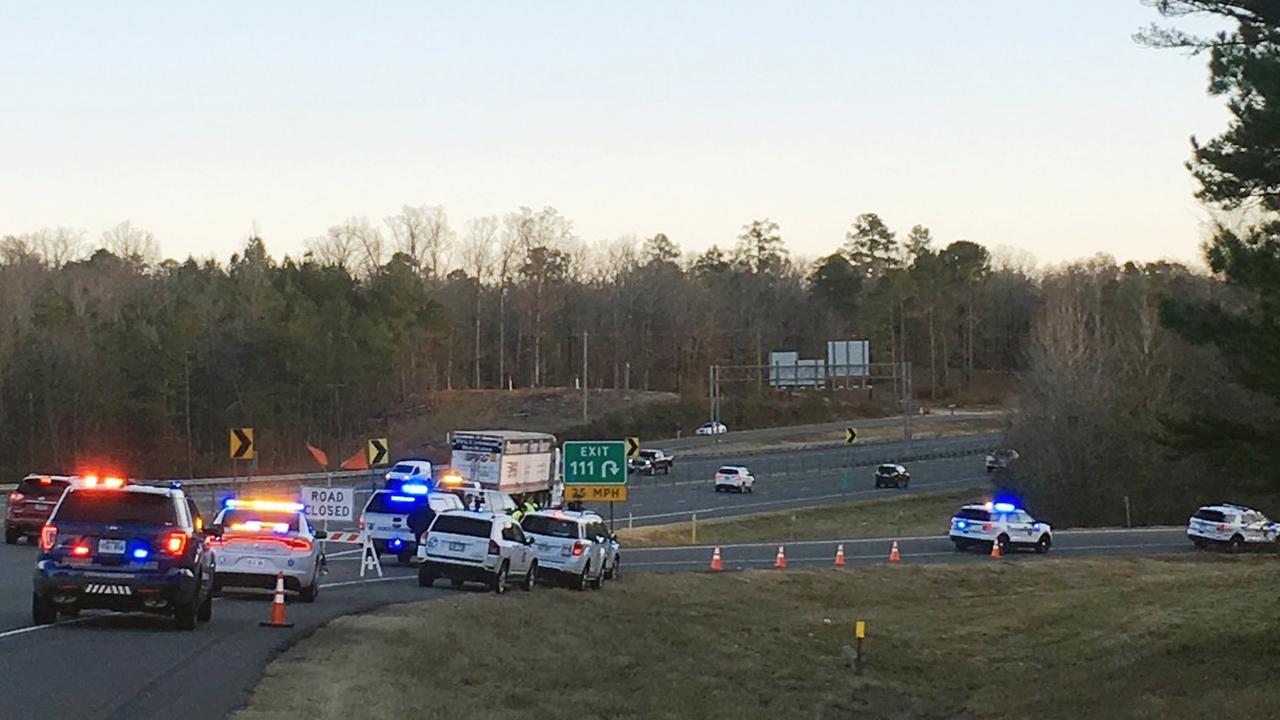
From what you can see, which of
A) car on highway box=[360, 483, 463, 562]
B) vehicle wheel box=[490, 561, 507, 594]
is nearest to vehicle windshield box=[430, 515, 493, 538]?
vehicle wheel box=[490, 561, 507, 594]

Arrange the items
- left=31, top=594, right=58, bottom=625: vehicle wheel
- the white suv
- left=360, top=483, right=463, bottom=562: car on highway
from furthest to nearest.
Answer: left=360, top=483, right=463, bottom=562: car on highway
the white suv
left=31, top=594, right=58, bottom=625: vehicle wheel

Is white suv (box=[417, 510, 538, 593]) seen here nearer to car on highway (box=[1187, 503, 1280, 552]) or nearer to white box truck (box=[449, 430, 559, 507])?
white box truck (box=[449, 430, 559, 507])

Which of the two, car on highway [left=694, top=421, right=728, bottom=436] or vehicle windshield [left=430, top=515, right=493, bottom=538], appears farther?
car on highway [left=694, top=421, right=728, bottom=436]

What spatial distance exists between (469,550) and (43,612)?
40.6 feet

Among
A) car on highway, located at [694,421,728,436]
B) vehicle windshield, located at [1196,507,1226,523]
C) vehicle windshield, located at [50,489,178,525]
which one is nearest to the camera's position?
vehicle windshield, located at [50,489,178,525]

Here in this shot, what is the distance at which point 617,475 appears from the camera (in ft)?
148

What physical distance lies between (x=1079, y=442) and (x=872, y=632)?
45.7m

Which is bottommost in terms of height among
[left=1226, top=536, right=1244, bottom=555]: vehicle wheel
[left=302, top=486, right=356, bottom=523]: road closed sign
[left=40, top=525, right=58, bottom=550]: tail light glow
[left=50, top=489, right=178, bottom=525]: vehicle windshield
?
[left=1226, top=536, right=1244, bottom=555]: vehicle wheel

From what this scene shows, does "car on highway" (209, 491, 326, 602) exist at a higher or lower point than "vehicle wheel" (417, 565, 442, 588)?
higher

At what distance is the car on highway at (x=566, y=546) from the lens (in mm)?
34438

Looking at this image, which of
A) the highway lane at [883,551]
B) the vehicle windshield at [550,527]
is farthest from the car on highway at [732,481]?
the vehicle windshield at [550,527]

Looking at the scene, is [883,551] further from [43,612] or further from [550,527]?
[43,612]

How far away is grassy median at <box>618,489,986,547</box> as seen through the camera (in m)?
59.2

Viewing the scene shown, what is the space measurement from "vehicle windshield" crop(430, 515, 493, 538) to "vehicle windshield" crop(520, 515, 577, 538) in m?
3.21
